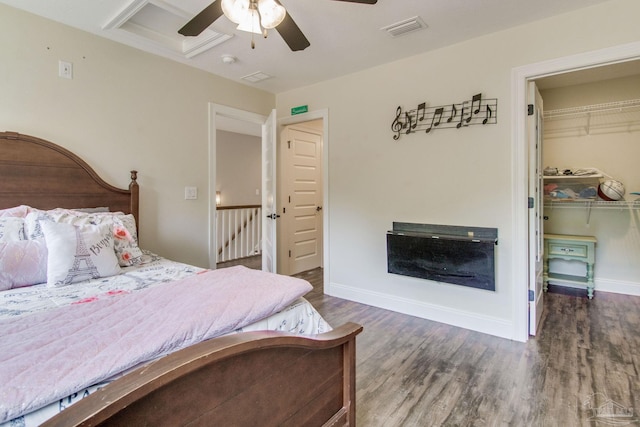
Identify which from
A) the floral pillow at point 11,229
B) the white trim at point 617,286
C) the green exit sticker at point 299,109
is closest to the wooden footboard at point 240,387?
the floral pillow at point 11,229

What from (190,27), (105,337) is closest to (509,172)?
(190,27)

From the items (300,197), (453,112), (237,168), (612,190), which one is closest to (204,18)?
(453,112)

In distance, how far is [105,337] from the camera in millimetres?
1020

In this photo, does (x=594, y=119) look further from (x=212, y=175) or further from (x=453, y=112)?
(x=212, y=175)

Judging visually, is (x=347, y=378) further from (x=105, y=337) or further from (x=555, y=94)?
(x=555, y=94)

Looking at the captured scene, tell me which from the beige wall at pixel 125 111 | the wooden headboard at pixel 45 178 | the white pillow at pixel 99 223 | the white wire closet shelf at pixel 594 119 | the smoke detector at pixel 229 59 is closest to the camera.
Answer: the white pillow at pixel 99 223

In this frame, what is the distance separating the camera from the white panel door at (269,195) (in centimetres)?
388

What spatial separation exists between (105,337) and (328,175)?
10.1ft

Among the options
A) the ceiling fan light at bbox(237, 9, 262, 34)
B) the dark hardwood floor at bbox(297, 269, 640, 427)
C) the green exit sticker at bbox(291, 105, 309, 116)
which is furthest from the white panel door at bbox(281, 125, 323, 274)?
the ceiling fan light at bbox(237, 9, 262, 34)

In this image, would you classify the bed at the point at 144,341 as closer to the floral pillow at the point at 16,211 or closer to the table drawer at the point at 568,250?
the floral pillow at the point at 16,211

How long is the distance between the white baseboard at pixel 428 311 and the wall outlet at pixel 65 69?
3.17 meters

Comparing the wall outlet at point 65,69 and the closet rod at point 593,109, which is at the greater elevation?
the closet rod at point 593,109

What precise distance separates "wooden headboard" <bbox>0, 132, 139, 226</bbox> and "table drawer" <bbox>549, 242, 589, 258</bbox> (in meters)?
4.69

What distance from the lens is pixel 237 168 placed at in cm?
725
